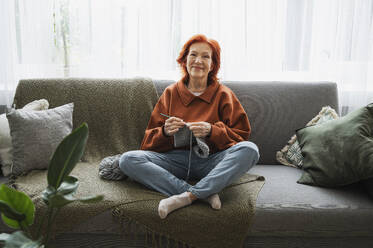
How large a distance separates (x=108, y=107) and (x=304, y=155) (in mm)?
1233

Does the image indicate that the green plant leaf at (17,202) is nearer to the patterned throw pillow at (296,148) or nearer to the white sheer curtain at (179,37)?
the patterned throw pillow at (296,148)

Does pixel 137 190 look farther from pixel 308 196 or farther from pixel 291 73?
pixel 291 73

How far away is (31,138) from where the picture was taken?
175 centimetres

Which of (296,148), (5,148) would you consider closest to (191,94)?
(296,148)

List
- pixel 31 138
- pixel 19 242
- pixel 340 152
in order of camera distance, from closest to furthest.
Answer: pixel 19 242 < pixel 340 152 < pixel 31 138

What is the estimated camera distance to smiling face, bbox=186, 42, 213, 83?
1.87 meters

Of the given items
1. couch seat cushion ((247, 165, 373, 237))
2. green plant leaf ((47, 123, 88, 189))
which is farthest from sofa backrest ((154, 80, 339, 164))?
green plant leaf ((47, 123, 88, 189))

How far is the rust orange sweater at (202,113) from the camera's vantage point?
180 centimetres

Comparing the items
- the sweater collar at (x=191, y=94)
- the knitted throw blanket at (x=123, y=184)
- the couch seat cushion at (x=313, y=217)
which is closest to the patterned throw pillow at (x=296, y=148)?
the knitted throw blanket at (x=123, y=184)

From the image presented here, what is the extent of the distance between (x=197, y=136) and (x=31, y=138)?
3.00 ft

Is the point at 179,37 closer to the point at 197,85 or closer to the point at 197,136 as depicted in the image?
the point at 197,85

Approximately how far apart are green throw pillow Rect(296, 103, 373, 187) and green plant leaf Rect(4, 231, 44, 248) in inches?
54.6

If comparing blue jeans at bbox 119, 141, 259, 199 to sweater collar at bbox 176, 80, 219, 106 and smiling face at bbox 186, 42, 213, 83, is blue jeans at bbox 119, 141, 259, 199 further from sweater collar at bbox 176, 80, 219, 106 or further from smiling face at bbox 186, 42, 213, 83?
smiling face at bbox 186, 42, 213, 83

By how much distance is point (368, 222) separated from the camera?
1.46 meters
